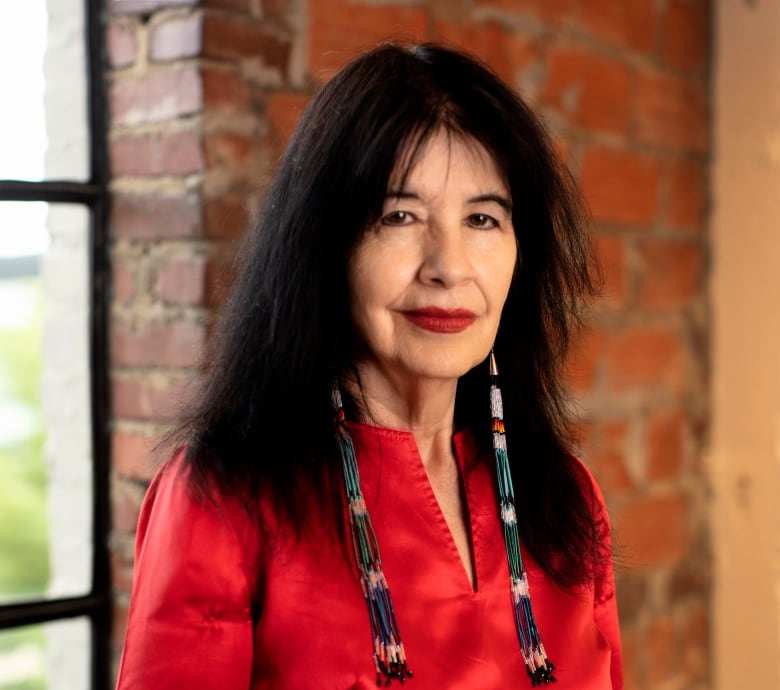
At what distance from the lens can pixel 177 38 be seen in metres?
1.37

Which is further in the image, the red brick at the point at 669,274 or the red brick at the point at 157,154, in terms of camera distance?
the red brick at the point at 669,274

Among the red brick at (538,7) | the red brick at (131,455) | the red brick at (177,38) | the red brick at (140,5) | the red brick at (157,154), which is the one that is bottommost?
the red brick at (131,455)

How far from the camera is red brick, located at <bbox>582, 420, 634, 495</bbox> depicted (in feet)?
6.48

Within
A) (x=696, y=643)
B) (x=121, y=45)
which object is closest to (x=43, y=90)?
(x=121, y=45)

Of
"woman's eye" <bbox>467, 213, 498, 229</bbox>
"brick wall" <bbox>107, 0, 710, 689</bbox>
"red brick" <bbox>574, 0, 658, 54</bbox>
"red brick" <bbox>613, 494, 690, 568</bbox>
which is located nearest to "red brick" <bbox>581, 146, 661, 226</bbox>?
"brick wall" <bbox>107, 0, 710, 689</bbox>

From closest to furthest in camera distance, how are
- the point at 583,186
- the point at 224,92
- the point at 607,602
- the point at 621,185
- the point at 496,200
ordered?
1. the point at 496,200
2. the point at 607,602
3. the point at 224,92
4. the point at 583,186
5. the point at 621,185

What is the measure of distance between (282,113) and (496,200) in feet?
1.59

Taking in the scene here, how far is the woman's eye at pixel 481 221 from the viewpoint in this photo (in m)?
1.06

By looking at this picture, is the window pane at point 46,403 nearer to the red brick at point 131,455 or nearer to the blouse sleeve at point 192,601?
the red brick at point 131,455

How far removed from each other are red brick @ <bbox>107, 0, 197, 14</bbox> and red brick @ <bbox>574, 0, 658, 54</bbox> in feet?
2.77

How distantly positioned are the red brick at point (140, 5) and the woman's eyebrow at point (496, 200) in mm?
540

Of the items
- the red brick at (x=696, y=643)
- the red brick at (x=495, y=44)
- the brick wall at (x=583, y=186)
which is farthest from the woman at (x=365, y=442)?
the red brick at (x=696, y=643)

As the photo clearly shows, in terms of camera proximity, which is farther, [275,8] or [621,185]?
[621,185]

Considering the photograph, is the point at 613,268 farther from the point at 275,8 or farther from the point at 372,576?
the point at 372,576
